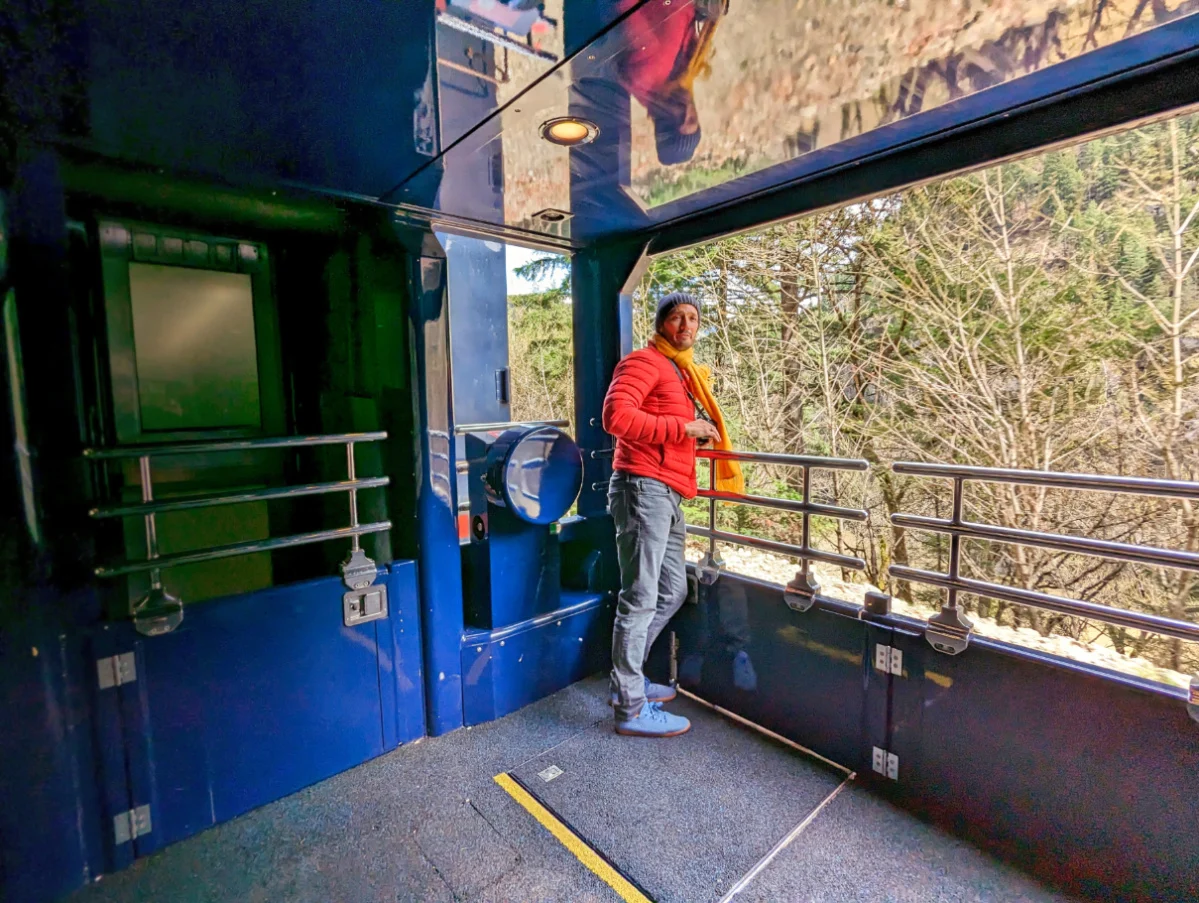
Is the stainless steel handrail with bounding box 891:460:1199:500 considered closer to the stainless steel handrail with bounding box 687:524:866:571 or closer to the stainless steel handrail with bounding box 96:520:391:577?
the stainless steel handrail with bounding box 687:524:866:571

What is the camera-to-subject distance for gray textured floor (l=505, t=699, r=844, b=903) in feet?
5.88

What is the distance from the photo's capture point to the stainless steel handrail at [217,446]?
1.79 m

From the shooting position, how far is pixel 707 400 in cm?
248

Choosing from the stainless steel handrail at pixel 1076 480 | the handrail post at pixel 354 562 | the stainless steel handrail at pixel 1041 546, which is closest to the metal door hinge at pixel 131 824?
the handrail post at pixel 354 562

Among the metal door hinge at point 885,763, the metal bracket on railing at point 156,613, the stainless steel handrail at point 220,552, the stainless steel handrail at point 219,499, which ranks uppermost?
the stainless steel handrail at point 219,499

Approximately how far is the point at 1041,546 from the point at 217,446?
8.57ft

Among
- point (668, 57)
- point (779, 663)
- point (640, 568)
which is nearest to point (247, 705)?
point (640, 568)

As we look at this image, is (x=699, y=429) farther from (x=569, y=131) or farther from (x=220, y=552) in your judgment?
(x=220, y=552)

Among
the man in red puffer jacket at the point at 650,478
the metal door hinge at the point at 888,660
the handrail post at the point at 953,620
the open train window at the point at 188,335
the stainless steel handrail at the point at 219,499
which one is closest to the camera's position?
the stainless steel handrail at the point at 219,499

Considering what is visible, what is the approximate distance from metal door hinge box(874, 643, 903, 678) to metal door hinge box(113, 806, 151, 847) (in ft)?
8.29

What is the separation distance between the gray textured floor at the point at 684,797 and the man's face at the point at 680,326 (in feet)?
5.54

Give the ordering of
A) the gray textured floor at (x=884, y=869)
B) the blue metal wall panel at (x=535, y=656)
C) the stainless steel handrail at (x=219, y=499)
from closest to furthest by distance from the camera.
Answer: the gray textured floor at (x=884, y=869) → the stainless steel handrail at (x=219, y=499) → the blue metal wall panel at (x=535, y=656)

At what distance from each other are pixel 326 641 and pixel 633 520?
4.22 ft

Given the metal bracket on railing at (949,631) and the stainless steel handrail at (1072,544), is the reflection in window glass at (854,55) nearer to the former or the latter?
the stainless steel handrail at (1072,544)
